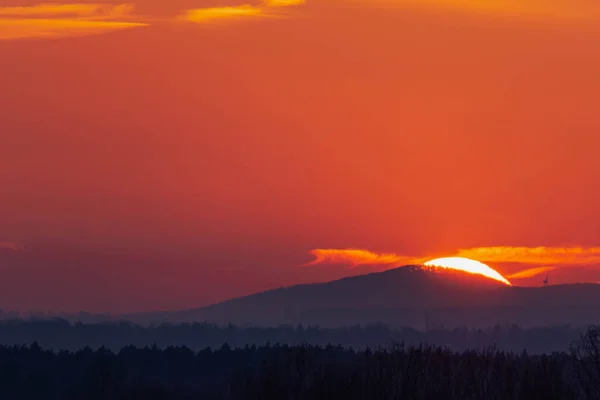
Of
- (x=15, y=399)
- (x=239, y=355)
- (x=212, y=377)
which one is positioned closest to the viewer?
(x=15, y=399)

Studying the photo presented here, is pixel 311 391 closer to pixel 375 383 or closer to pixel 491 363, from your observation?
pixel 375 383

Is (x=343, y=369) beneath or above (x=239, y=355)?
beneath

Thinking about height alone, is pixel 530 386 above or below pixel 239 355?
below

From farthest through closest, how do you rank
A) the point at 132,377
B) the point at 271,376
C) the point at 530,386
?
the point at 132,377, the point at 271,376, the point at 530,386

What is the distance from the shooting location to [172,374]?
146875 millimetres

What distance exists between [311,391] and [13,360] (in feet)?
285

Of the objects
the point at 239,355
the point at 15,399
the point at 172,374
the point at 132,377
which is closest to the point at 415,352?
the point at 15,399

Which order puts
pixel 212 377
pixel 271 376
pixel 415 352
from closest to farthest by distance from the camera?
pixel 415 352
pixel 271 376
pixel 212 377

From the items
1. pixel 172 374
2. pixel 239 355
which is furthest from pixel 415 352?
pixel 239 355

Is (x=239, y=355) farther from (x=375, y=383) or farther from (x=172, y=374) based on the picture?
(x=375, y=383)

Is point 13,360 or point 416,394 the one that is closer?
point 416,394

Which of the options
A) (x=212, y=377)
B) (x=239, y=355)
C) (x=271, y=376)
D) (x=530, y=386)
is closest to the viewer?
(x=530, y=386)

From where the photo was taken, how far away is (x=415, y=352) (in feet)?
224

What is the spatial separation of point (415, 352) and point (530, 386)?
7358 millimetres
